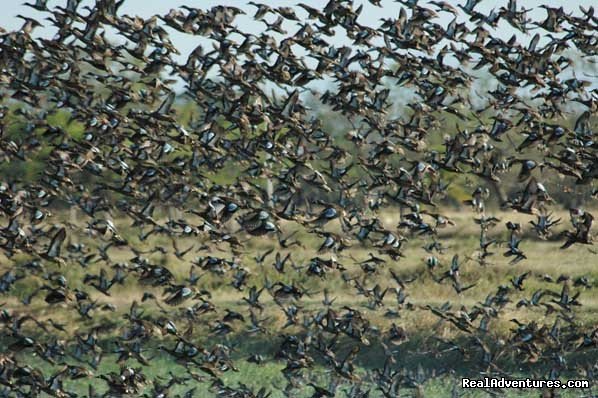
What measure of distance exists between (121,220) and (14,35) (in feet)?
97.5

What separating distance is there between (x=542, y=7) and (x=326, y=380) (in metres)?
9.72

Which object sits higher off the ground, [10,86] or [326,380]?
[10,86]

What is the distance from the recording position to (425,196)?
20.4 metres

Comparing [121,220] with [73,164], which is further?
[121,220]

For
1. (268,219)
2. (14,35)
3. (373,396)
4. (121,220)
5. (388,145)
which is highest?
(121,220)

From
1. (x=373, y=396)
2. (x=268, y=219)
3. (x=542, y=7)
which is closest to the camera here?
(x=542, y=7)

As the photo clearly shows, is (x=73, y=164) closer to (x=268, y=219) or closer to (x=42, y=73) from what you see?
(x=42, y=73)

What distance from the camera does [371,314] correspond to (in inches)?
1222

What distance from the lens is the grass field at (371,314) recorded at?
2573cm

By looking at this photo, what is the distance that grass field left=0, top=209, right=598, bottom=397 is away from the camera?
84.4 feet

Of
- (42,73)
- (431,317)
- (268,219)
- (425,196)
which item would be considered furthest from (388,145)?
(431,317)

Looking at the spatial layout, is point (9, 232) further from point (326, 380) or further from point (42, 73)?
point (326, 380)

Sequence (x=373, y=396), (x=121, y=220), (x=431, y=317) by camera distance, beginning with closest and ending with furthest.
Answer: (x=373, y=396) < (x=431, y=317) < (x=121, y=220)

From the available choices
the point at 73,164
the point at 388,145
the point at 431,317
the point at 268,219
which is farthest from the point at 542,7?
the point at 431,317
